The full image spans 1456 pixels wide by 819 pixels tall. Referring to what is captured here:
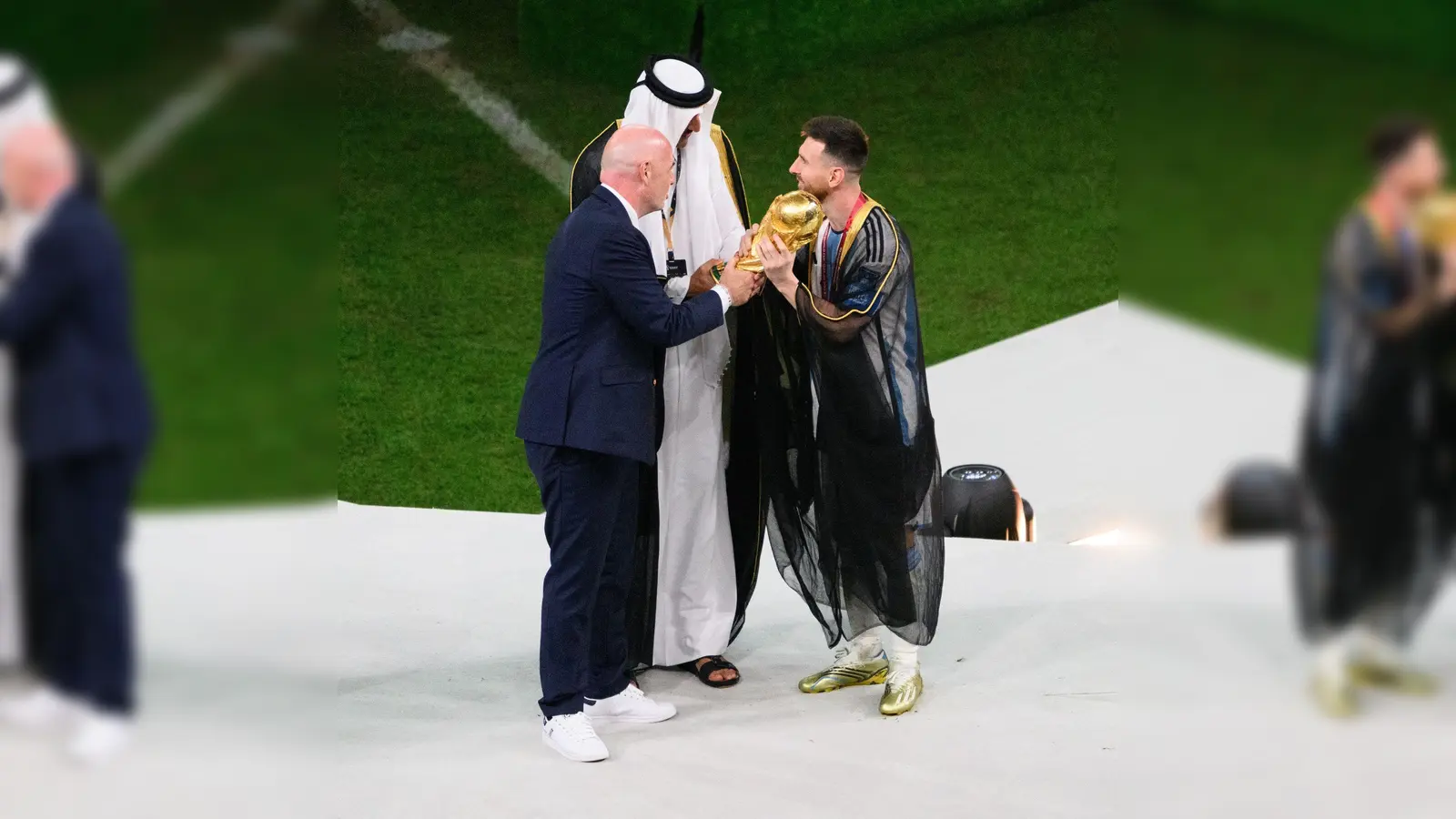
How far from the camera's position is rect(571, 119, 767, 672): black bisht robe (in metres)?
3.77

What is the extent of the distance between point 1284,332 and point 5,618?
1.36m

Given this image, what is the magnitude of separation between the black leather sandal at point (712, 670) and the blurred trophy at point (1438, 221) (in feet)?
8.64

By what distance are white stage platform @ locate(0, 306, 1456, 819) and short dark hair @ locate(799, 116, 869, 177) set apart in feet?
2.55

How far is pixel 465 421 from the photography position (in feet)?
22.3

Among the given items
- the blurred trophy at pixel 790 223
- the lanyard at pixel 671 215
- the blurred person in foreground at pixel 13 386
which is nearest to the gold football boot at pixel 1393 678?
the blurred person in foreground at pixel 13 386

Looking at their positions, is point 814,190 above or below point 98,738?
above

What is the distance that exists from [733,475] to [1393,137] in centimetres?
260

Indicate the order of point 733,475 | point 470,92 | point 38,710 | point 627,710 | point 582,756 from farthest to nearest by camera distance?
point 470,92
point 733,475
point 627,710
point 582,756
point 38,710

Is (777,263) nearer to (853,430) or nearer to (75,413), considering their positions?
(853,430)

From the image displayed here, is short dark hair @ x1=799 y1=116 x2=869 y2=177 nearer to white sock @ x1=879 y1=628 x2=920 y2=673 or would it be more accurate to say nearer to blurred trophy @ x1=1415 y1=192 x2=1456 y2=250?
white sock @ x1=879 y1=628 x2=920 y2=673

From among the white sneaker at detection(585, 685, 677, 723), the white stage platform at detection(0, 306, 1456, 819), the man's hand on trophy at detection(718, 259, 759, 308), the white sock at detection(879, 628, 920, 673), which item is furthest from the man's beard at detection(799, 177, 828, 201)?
the white sneaker at detection(585, 685, 677, 723)

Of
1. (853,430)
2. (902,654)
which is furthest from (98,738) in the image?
(902,654)

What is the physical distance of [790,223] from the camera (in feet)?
11.0

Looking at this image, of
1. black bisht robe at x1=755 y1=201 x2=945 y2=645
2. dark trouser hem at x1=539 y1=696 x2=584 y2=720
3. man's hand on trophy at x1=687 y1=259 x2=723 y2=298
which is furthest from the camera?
man's hand on trophy at x1=687 y1=259 x2=723 y2=298
